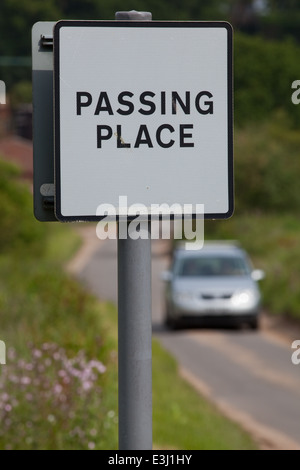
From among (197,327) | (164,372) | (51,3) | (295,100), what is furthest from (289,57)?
(164,372)

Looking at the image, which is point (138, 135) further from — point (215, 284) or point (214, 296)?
point (215, 284)

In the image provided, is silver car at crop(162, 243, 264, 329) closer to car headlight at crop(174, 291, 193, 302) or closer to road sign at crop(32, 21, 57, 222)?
car headlight at crop(174, 291, 193, 302)

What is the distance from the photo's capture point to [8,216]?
126ft

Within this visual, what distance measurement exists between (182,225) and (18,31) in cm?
5017

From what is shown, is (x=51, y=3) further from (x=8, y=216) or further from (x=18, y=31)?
(x=8, y=216)

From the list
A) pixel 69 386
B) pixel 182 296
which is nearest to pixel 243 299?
pixel 182 296

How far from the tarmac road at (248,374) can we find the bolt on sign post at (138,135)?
608cm

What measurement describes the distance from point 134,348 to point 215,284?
17055mm

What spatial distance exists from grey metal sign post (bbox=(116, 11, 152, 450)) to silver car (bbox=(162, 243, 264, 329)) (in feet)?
54.9

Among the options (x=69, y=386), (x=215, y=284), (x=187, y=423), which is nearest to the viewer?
(x=69, y=386)

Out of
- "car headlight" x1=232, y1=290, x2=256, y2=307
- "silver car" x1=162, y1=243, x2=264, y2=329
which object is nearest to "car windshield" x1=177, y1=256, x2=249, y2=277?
"silver car" x1=162, y1=243, x2=264, y2=329

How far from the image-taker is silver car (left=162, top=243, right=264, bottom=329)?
19.6 m

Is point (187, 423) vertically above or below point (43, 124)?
below

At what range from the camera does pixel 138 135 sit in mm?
2771
